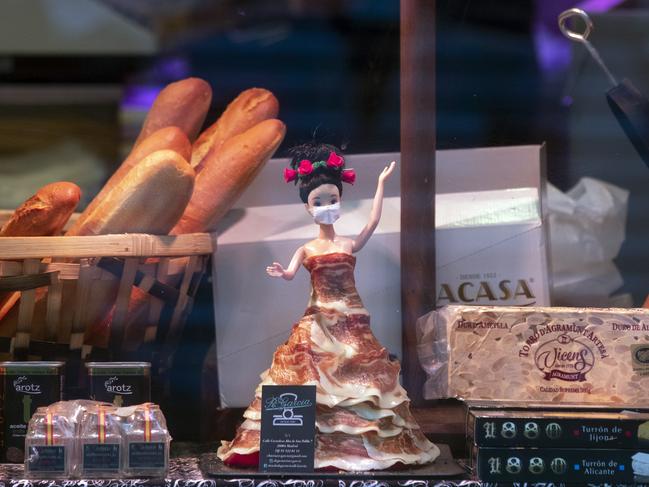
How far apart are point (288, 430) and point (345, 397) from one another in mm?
101

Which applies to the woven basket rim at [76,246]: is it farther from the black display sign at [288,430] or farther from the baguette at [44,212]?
the black display sign at [288,430]

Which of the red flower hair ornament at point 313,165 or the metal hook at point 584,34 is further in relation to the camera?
the metal hook at point 584,34

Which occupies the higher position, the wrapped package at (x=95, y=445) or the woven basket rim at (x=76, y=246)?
the woven basket rim at (x=76, y=246)

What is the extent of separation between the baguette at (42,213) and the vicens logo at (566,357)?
0.81 m

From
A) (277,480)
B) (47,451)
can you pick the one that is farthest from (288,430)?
(47,451)

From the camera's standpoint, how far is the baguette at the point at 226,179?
180cm

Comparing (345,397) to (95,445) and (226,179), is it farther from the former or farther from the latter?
(226,179)

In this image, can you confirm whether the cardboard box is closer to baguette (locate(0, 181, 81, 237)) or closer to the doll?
the doll

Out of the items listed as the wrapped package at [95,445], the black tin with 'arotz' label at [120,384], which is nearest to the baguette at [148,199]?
the black tin with 'arotz' label at [120,384]

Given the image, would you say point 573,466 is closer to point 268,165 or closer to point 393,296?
point 393,296

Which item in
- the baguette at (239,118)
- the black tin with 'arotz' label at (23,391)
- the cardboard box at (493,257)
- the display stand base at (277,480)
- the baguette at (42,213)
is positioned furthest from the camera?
the baguette at (239,118)

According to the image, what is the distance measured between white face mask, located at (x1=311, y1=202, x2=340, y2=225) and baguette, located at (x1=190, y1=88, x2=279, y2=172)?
1.27ft

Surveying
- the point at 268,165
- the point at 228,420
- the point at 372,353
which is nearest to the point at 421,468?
the point at 372,353

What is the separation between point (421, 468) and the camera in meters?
1.50
